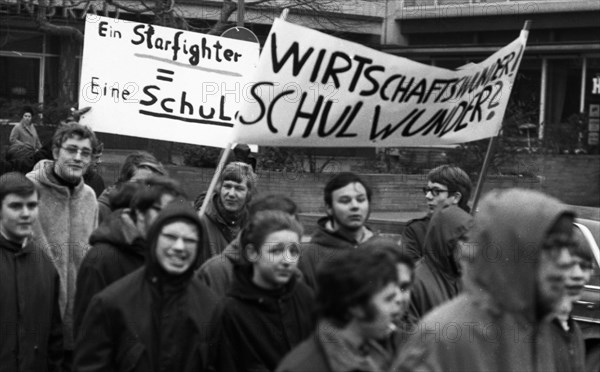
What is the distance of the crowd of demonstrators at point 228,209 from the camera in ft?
22.6

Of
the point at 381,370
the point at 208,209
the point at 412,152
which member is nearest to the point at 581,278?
the point at 381,370

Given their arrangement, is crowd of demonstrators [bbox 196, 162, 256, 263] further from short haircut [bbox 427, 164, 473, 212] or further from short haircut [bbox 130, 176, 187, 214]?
short haircut [bbox 130, 176, 187, 214]

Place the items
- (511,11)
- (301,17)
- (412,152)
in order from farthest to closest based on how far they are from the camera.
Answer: (511,11), (301,17), (412,152)

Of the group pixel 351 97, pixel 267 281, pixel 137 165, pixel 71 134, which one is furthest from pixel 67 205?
pixel 267 281

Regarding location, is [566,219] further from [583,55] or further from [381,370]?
[583,55]

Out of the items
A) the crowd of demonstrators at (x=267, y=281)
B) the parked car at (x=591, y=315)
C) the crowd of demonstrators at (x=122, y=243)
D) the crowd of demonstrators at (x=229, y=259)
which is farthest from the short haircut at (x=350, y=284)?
the parked car at (x=591, y=315)

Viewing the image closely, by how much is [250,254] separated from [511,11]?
2800 cm

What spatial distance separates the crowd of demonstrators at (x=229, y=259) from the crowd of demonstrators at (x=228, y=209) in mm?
1336

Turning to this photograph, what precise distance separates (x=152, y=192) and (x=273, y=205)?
22.7 inches

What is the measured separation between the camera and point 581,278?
489 centimetres

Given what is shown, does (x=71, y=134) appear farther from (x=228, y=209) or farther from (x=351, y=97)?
(x=351, y=97)

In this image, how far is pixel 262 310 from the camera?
15.0ft

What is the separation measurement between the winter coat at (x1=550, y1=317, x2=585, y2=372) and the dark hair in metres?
1.32

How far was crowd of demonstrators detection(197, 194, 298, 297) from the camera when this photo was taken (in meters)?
5.02
